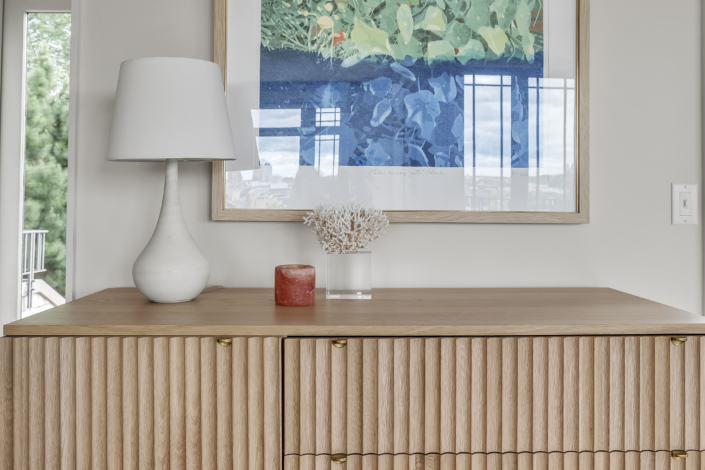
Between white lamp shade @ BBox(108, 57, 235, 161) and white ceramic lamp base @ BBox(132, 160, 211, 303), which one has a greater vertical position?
white lamp shade @ BBox(108, 57, 235, 161)

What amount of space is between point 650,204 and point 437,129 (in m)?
0.63

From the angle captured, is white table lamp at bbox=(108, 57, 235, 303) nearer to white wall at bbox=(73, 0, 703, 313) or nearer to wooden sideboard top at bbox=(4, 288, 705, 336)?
wooden sideboard top at bbox=(4, 288, 705, 336)

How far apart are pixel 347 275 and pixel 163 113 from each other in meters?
0.54

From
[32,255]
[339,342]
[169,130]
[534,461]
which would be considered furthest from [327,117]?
[32,255]

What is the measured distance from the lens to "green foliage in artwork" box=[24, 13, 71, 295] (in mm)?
1985

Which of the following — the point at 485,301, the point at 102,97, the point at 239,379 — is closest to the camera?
the point at 239,379

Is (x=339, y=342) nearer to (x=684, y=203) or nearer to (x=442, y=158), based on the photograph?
(x=442, y=158)

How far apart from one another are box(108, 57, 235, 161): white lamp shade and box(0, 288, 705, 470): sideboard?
0.37m

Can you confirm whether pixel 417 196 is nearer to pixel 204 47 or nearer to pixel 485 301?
pixel 485 301

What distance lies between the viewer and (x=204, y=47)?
4.36ft

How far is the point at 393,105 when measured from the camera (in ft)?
4.36

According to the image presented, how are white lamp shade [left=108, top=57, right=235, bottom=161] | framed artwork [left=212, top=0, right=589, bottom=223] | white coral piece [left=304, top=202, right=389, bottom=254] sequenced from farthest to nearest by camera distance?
1. framed artwork [left=212, top=0, right=589, bottom=223]
2. white coral piece [left=304, top=202, right=389, bottom=254]
3. white lamp shade [left=108, top=57, right=235, bottom=161]

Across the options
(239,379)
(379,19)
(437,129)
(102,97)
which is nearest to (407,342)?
(239,379)

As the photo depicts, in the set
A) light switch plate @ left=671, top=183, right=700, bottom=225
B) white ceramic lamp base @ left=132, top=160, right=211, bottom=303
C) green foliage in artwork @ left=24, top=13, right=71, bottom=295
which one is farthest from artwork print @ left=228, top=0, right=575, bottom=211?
green foliage in artwork @ left=24, top=13, right=71, bottom=295
